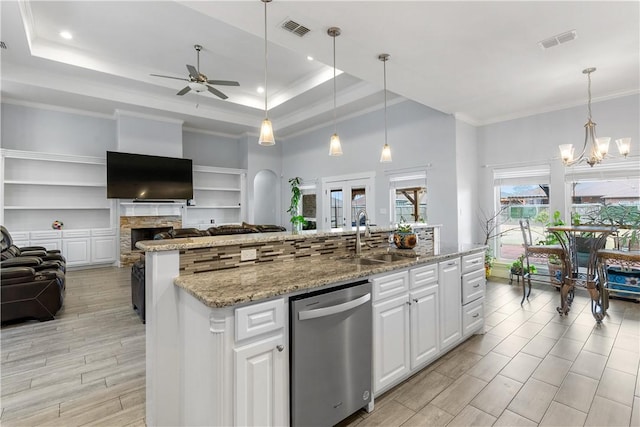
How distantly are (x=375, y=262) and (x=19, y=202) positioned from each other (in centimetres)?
748

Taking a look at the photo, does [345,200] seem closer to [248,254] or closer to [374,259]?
[374,259]

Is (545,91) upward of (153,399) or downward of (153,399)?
upward

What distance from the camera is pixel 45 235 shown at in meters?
6.01

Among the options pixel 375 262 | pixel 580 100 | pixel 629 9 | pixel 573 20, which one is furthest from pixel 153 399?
pixel 580 100

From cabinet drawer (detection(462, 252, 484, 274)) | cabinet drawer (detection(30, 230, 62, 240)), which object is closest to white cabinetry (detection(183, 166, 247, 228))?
cabinet drawer (detection(30, 230, 62, 240))

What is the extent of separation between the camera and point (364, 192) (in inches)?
264

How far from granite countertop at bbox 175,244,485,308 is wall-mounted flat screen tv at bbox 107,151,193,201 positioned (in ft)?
19.1

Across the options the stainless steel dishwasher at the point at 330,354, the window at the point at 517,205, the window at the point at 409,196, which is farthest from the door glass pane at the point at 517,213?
the stainless steel dishwasher at the point at 330,354

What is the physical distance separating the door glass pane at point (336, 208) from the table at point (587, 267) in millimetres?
4222

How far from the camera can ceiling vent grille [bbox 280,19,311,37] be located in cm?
275

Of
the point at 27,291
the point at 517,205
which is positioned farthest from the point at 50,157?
the point at 517,205

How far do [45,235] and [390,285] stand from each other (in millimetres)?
7080

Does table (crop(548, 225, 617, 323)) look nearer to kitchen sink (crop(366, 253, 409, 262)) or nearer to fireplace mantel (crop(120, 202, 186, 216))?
kitchen sink (crop(366, 253, 409, 262))

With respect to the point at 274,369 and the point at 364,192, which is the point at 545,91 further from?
the point at 274,369
